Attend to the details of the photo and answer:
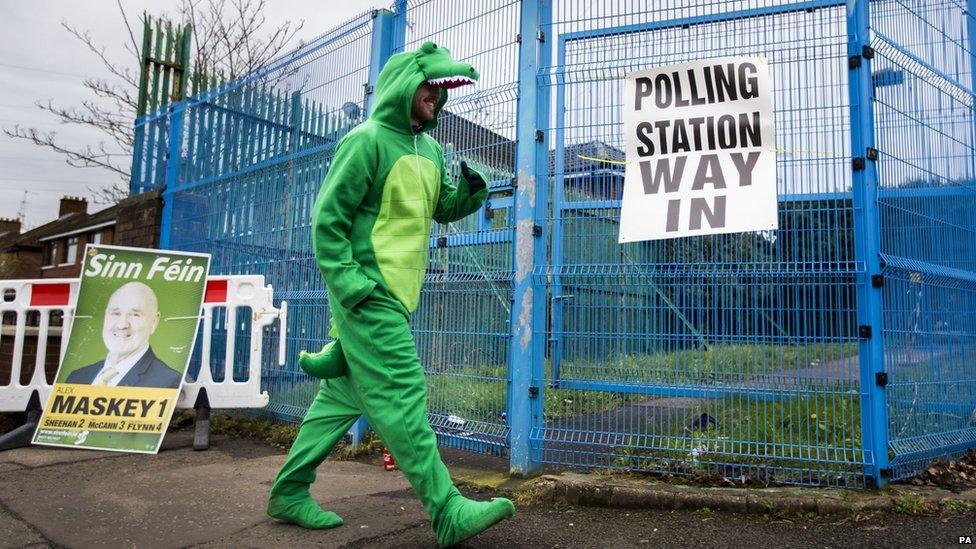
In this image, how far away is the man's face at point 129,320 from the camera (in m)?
5.72

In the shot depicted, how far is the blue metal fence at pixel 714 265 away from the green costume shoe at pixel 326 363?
156 cm

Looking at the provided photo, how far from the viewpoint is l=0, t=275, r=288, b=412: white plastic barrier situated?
5.59m

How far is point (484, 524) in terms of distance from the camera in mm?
2730

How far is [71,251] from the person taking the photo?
66.7 feet

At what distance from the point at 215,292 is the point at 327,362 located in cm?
327

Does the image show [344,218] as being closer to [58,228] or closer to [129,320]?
[129,320]

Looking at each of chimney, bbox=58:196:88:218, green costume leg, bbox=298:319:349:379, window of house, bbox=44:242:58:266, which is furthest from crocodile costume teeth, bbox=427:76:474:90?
chimney, bbox=58:196:88:218

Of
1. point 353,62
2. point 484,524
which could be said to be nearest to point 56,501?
point 484,524

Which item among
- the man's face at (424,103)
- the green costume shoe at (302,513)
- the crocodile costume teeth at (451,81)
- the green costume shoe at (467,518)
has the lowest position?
the green costume shoe at (302,513)

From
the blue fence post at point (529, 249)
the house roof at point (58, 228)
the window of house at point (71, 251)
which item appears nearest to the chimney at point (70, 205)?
the house roof at point (58, 228)

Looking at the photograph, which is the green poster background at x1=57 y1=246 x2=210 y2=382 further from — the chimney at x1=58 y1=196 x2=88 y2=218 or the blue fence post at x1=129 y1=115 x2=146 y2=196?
the chimney at x1=58 y1=196 x2=88 y2=218

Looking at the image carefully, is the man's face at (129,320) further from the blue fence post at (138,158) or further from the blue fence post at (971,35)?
the blue fence post at (971,35)

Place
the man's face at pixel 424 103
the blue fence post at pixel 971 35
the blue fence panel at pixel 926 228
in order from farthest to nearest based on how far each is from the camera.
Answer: the blue fence post at pixel 971 35 < the blue fence panel at pixel 926 228 < the man's face at pixel 424 103

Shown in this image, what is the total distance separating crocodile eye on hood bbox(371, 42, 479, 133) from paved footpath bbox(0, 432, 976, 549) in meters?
1.85
